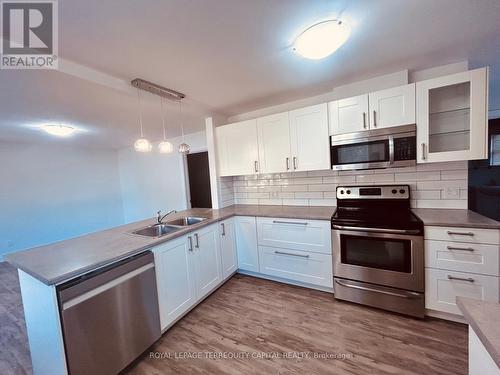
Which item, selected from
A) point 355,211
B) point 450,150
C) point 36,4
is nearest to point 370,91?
point 450,150

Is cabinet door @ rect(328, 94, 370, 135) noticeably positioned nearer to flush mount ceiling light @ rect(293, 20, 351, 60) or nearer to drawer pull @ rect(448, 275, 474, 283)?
flush mount ceiling light @ rect(293, 20, 351, 60)

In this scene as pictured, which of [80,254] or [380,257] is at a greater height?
[80,254]

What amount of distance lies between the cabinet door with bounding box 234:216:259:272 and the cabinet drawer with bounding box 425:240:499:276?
5.65 ft

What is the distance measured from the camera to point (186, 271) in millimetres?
2072

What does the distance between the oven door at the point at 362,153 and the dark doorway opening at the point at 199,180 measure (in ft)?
9.48

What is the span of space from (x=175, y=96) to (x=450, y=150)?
2799mm

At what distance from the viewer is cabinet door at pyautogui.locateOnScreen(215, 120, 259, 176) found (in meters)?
2.85

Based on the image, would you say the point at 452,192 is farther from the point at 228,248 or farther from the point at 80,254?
the point at 80,254

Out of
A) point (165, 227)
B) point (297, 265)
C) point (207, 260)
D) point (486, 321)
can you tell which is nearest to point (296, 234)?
point (297, 265)

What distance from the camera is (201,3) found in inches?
45.4

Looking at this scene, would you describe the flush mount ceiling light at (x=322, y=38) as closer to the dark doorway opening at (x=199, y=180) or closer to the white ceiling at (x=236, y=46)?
the white ceiling at (x=236, y=46)

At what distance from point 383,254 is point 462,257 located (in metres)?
0.54

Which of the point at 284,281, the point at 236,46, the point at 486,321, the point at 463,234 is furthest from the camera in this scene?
the point at 284,281

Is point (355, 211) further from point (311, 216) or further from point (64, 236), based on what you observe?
point (64, 236)
